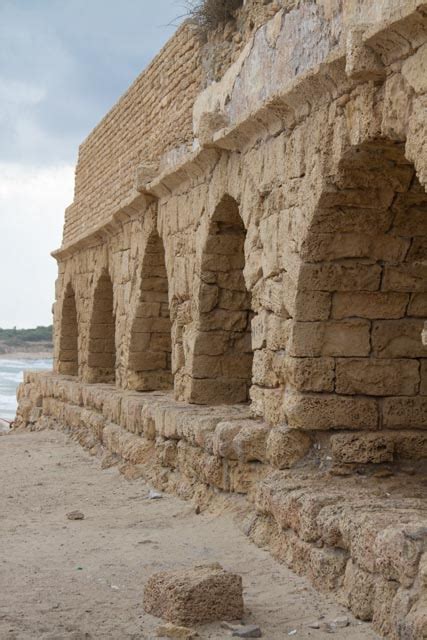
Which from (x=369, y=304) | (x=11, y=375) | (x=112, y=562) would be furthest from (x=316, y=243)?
(x=11, y=375)

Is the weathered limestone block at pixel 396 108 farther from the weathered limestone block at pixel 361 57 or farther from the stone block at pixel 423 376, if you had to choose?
the stone block at pixel 423 376

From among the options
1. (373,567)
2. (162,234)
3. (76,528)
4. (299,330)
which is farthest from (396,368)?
(162,234)

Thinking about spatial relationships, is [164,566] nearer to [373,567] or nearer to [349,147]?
[373,567]

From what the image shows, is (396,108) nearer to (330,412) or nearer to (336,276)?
(336,276)

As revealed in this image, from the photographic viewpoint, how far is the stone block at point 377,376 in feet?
18.6

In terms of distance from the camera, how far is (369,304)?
5691mm

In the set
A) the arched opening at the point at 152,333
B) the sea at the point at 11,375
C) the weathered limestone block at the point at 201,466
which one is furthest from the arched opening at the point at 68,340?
the weathered limestone block at the point at 201,466

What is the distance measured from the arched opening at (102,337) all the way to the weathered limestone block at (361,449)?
743 centimetres

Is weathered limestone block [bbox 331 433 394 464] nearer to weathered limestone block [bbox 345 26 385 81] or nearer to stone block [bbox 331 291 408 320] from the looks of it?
stone block [bbox 331 291 408 320]

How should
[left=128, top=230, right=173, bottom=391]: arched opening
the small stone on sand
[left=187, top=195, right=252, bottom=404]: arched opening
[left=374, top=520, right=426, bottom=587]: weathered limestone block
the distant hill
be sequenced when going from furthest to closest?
the distant hill, [left=128, top=230, right=173, bottom=391]: arched opening, [left=187, top=195, right=252, bottom=404]: arched opening, the small stone on sand, [left=374, top=520, right=426, bottom=587]: weathered limestone block

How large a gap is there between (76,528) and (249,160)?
2.81m

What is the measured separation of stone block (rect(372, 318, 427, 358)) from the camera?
5727 mm

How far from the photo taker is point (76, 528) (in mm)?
6453

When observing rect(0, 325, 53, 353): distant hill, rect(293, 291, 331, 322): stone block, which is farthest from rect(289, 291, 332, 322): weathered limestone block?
rect(0, 325, 53, 353): distant hill
